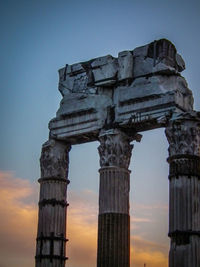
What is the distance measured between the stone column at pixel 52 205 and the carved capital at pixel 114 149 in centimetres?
218

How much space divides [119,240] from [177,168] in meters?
3.00

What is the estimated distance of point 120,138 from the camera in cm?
2452

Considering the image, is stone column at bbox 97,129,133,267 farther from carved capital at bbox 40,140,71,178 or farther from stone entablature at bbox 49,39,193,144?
carved capital at bbox 40,140,71,178

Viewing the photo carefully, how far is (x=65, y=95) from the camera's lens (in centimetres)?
2655

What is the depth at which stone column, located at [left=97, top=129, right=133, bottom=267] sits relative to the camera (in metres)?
23.5

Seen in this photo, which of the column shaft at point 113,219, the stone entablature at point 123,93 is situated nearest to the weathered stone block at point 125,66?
Result: the stone entablature at point 123,93

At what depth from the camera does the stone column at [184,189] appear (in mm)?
21672

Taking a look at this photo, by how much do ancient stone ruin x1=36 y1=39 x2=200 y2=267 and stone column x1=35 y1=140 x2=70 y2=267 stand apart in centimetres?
3

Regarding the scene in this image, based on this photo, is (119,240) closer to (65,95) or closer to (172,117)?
(172,117)

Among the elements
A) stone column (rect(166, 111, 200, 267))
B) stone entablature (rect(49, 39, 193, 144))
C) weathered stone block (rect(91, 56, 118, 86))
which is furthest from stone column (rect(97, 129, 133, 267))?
A: stone column (rect(166, 111, 200, 267))

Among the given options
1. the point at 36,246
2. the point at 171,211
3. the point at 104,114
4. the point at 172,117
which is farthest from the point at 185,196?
the point at 36,246

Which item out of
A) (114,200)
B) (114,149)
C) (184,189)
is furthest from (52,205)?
(184,189)

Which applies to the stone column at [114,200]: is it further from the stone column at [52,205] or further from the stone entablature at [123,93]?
the stone column at [52,205]

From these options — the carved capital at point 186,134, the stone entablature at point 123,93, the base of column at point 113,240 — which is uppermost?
the stone entablature at point 123,93
